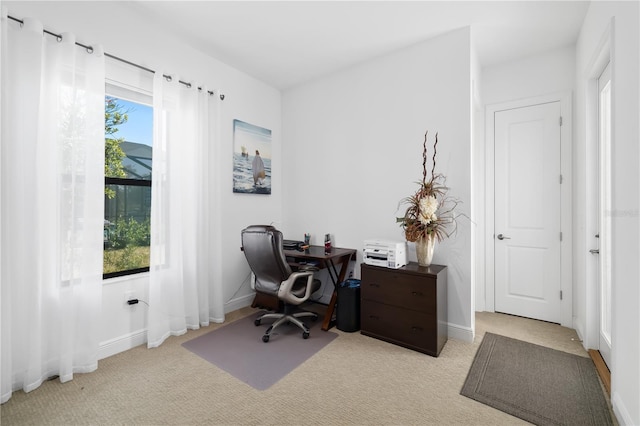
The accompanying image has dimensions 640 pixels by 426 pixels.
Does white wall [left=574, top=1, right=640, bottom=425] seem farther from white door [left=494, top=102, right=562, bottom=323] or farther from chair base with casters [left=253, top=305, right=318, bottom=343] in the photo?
chair base with casters [left=253, top=305, right=318, bottom=343]

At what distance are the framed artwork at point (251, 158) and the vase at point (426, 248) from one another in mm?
2094

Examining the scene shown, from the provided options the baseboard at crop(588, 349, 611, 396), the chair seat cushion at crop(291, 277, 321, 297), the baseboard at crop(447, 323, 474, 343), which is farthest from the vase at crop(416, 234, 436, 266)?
the baseboard at crop(588, 349, 611, 396)

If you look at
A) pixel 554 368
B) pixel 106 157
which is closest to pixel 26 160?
pixel 106 157

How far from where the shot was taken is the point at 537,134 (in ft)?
10.5

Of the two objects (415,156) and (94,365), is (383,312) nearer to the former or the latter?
(415,156)

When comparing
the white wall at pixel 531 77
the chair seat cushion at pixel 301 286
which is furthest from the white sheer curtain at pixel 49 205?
the white wall at pixel 531 77

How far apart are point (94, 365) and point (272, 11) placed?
3154 mm

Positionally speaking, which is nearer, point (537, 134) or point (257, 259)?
point (257, 259)

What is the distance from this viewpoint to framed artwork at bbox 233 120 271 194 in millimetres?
3551

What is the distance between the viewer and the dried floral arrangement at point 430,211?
2.67 metres

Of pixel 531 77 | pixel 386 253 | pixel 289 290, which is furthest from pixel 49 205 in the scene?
pixel 531 77

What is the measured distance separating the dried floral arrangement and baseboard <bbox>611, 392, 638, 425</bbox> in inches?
58.2

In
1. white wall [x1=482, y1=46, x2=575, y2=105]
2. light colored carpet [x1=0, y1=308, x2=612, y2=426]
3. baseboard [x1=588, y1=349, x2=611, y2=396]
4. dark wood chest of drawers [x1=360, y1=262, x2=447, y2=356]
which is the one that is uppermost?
white wall [x1=482, y1=46, x2=575, y2=105]

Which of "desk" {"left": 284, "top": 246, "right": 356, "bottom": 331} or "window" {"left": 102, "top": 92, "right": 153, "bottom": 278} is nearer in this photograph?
"window" {"left": 102, "top": 92, "right": 153, "bottom": 278}
